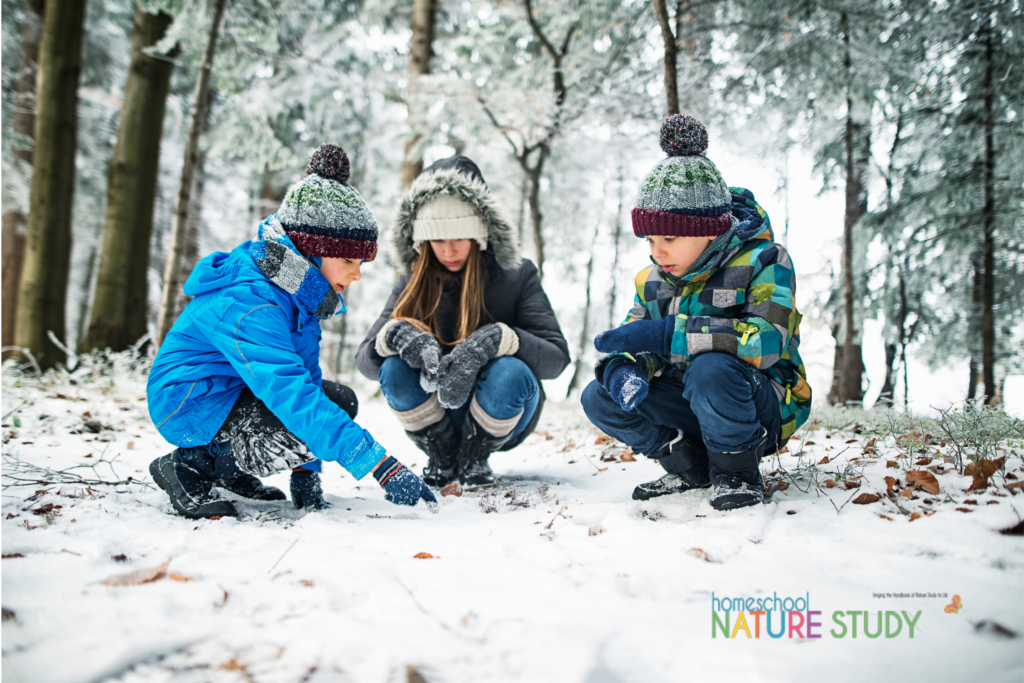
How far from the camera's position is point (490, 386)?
268cm

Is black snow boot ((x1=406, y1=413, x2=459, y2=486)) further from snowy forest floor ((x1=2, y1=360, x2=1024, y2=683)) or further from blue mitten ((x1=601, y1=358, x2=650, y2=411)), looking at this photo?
blue mitten ((x1=601, y1=358, x2=650, y2=411))

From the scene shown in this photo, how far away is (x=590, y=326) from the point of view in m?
15.1

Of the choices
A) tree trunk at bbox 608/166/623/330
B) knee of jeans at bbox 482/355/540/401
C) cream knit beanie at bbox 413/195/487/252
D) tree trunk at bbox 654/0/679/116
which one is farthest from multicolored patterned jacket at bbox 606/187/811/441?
tree trunk at bbox 608/166/623/330

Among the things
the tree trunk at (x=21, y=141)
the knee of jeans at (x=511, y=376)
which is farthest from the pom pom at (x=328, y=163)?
the tree trunk at (x=21, y=141)

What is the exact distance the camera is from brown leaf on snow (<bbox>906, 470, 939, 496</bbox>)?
1902 millimetres

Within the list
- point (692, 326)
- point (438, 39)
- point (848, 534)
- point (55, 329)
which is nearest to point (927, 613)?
point (848, 534)

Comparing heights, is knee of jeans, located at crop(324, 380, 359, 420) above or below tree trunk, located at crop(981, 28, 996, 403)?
below

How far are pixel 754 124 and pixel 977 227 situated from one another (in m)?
2.69

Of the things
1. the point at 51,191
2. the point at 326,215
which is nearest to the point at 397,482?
the point at 326,215

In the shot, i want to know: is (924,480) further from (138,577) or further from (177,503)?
(177,503)

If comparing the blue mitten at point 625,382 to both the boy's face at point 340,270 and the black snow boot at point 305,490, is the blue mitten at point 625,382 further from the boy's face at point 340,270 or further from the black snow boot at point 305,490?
the black snow boot at point 305,490

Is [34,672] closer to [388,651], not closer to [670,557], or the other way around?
[388,651]

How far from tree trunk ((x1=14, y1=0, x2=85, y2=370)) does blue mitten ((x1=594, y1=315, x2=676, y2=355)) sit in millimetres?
6844

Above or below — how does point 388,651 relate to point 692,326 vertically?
below
